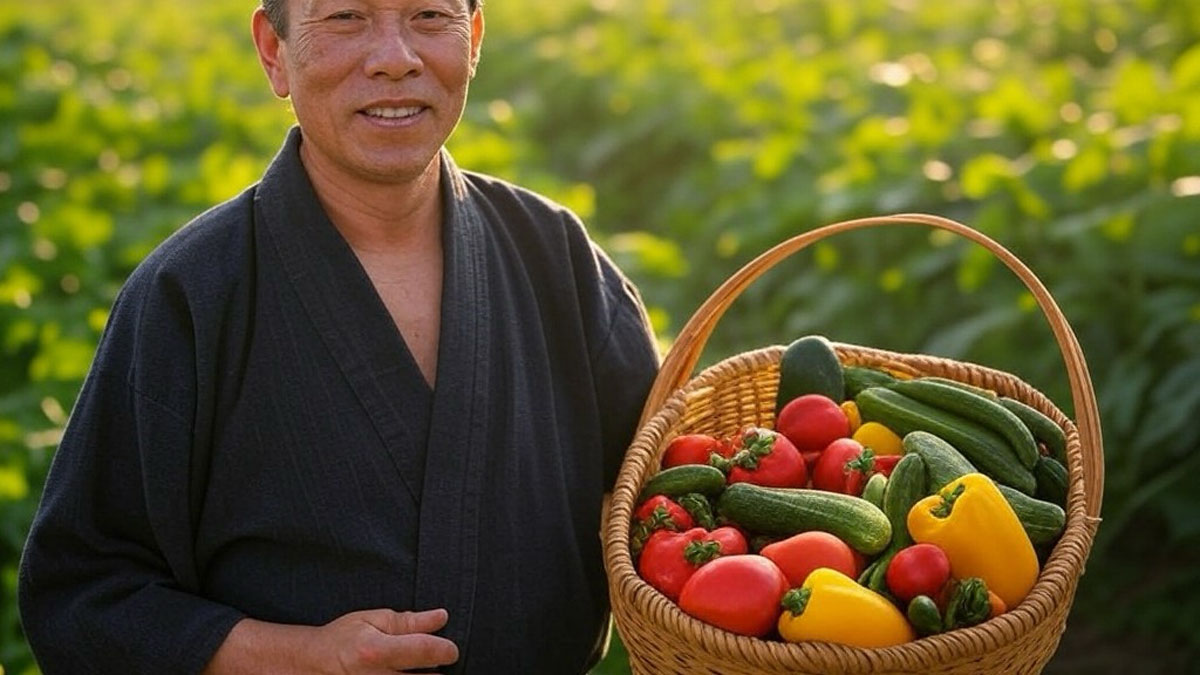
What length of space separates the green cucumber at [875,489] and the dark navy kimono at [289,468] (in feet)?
1.87

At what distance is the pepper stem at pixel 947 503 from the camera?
8.22 ft

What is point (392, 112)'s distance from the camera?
264 cm

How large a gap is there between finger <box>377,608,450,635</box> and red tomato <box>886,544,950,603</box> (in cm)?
75

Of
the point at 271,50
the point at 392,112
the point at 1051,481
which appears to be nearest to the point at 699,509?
the point at 1051,481

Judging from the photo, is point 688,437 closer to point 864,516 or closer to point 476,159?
point 864,516

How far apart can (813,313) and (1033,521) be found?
3616mm

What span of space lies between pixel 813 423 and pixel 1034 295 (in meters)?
0.47

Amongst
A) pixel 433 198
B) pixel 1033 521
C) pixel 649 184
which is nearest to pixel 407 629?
pixel 433 198

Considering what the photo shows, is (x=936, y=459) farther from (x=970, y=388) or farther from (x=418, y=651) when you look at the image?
(x=418, y=651)

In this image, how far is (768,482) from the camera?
8.89 ft

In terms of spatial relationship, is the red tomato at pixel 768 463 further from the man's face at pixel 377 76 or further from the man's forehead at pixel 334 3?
the man's forehead at pixel 334 3

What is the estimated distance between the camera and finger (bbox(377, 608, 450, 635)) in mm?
2592

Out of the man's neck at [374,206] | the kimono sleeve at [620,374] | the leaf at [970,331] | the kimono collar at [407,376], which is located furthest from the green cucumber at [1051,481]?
the leaf at [970,331]

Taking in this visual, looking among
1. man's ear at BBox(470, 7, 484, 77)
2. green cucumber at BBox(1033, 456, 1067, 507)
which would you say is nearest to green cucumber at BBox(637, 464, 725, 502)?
green cucumber at BBox(1033, 456, 1067, 507)
